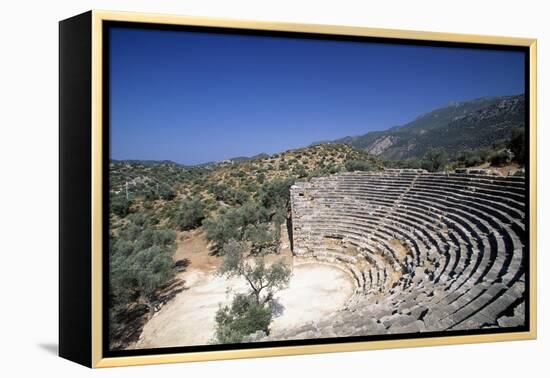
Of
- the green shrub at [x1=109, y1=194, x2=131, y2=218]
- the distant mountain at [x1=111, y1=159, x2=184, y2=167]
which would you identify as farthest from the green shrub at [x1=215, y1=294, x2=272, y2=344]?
the distant mountain at [x1=111, y1=159, x2=184, y2=167]

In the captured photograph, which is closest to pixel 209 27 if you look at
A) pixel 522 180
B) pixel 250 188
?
pixel 250 188

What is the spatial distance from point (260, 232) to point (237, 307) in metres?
0.91

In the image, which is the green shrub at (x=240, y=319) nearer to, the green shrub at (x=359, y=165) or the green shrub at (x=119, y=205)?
the green shrub at (x=119, y=205)

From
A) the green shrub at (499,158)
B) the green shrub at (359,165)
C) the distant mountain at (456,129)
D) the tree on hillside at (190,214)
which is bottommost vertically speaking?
the tree on hillside at (190,214)

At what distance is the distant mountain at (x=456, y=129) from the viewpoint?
8633mm

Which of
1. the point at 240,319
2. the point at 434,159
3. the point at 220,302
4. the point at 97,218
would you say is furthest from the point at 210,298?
the point at 434,159

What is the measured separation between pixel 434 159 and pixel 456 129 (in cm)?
47

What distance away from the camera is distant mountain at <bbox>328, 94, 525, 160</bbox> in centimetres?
863

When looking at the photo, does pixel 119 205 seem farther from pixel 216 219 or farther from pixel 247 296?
pixel 247 296

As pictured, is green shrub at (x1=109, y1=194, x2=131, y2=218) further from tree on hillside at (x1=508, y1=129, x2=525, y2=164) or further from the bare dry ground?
tree on hillside at (x1=508, y1=129, x2=525, y2=164)

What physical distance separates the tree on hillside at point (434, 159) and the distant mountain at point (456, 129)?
0.08 m

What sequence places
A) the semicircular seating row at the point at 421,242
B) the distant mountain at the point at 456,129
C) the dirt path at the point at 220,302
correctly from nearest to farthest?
1. the dirt path at the point at 220,302
2. the semicircular seating row at the point at 421,242
3. the distant mountain at the point at 456,129

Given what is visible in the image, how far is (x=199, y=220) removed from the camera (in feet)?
25.6

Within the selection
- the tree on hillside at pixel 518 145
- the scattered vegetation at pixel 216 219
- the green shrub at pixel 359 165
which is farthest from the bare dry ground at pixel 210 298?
the tree on hillside at pixel 518 145
